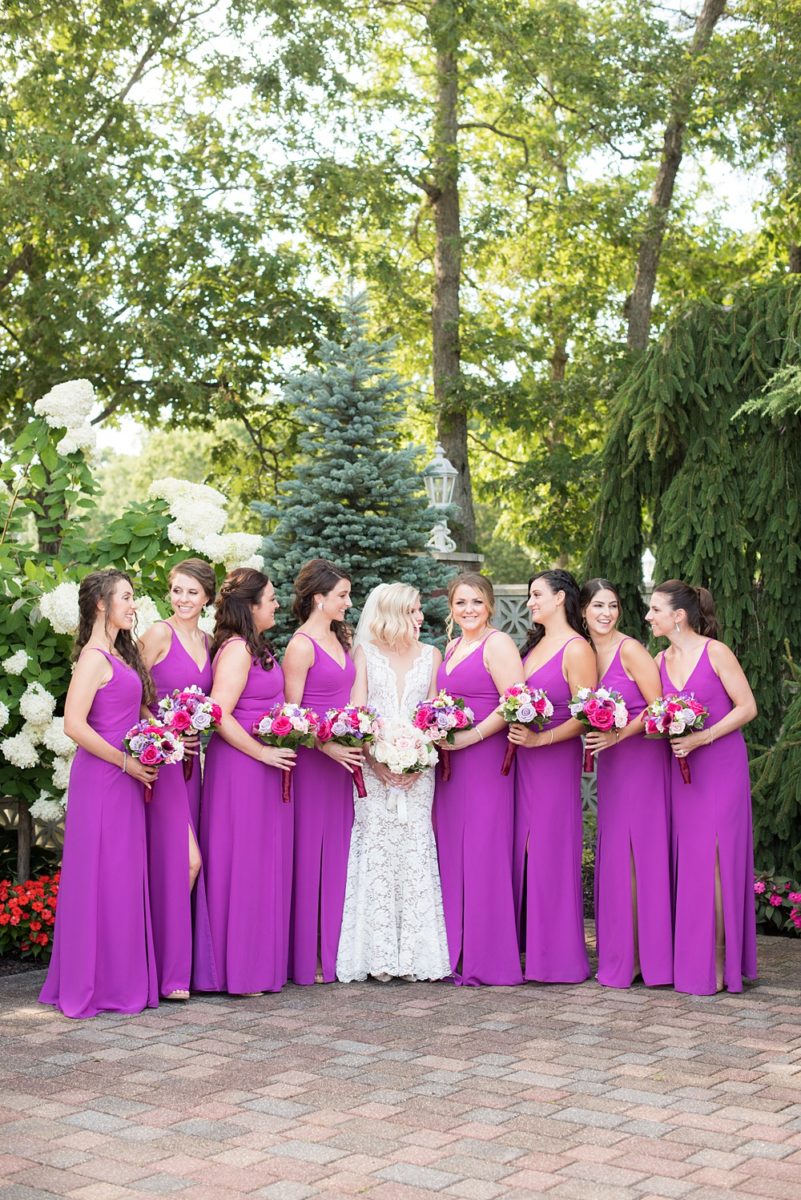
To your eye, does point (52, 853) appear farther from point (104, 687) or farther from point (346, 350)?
point (346, 350)

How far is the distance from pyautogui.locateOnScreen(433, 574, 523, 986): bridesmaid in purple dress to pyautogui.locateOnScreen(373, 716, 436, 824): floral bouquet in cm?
20

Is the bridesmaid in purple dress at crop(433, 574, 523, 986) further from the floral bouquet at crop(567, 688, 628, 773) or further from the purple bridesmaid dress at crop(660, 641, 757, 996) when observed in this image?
the purple bridesmaid dress at crop(660, 641, 757, 996)

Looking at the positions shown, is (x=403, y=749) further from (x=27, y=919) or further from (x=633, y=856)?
(x=27, y=919)

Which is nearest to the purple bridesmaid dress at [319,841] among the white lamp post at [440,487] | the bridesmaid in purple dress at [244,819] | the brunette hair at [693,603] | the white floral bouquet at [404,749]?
the bridesmaid in purple dress at [244,819]

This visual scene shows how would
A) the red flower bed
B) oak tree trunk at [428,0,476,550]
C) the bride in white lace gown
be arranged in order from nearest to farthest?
1. the bride in white lace gown
2. the red flower bed
3. oak tree trunk at [428,0,476,550]

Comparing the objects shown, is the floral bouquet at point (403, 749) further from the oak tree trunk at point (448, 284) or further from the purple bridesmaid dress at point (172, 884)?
the oak tree trunk at point (448, 284)

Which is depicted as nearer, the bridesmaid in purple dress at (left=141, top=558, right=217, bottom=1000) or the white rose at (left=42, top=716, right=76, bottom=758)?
the bridesmaid in purple dress at (left=141, top=558, right=217, bottom=1000)

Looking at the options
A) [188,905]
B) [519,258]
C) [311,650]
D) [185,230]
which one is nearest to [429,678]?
[311,650]

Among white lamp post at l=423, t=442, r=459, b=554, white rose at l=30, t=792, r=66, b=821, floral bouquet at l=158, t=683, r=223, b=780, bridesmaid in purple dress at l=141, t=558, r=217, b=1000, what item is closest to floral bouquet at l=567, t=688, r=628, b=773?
floral bouquet at l=158, t=683, r=223, b=780

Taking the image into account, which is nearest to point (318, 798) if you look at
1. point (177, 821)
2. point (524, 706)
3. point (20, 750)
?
point (177, 821)

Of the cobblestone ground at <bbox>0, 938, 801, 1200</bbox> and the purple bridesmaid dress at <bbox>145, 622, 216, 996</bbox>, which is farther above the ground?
the purple bridesmaid dress at <bbox>145, 622, 216, 996</bbox>

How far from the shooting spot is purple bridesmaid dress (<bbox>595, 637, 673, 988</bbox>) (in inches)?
280

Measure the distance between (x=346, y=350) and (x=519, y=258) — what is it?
39.4 ft

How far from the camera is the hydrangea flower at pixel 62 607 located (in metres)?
7.46
